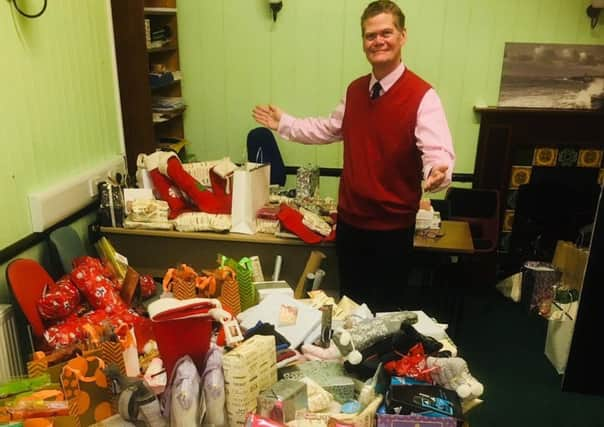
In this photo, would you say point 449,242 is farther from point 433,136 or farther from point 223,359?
point 223,359

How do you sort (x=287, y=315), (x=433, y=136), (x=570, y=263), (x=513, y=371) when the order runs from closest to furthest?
A: (x=287, y=315) < (x=433, y=136) < (x=513, y=371) < (x=570, y=263)

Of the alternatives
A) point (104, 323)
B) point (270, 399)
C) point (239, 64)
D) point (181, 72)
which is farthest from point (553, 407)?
point (181, 72)

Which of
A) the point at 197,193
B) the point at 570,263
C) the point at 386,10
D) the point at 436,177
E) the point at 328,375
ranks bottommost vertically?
the point at 570,263

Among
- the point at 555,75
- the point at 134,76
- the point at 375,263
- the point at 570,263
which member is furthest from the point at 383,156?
the point at 555,75

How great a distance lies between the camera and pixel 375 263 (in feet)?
6.97

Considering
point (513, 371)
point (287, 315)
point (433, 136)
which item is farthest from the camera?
point (513, 371)

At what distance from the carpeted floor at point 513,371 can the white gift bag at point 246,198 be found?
1.33 meters

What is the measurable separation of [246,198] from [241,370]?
1259mm

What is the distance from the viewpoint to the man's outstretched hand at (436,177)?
1.74 m

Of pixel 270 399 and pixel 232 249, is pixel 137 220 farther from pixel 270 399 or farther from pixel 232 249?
pixel 270 399

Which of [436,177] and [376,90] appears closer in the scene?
[436,177]

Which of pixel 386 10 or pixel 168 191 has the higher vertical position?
pixel 386 10

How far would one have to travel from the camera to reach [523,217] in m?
3.49

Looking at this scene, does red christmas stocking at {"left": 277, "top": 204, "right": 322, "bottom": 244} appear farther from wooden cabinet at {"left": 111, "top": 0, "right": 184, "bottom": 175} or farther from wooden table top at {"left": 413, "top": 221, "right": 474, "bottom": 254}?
wooden cabinet at {"left": 111, "top": 0, "right": 184, "bottom": 175}
